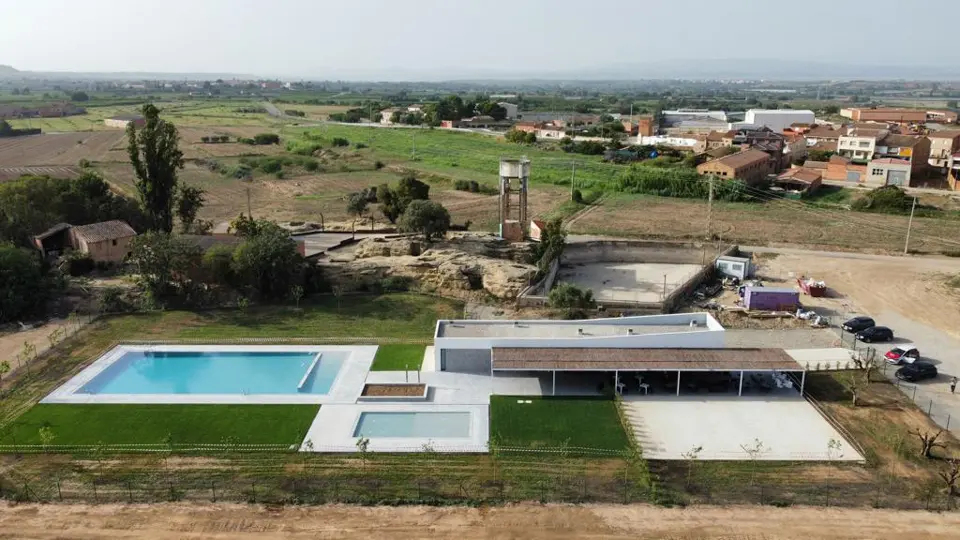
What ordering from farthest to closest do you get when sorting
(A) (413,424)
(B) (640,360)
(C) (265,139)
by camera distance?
(C) (265,139) < (B) (640,360) < (A) (413,424)

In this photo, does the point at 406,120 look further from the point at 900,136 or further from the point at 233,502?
the point at 233,502

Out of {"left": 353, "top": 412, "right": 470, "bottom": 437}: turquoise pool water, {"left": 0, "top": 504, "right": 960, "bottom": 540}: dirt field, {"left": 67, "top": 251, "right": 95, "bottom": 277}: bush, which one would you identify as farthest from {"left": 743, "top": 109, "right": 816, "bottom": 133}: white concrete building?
{"left": 0, "top": 504, "right": 960, "bottom": 540}: dirt field

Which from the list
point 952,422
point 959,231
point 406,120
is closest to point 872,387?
point 952,422

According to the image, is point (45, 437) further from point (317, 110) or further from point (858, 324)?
point (317, 110)

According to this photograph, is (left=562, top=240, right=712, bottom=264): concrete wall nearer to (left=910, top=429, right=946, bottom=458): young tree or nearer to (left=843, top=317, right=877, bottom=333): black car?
(left=843, top=317, right=877, bottom=333): black car

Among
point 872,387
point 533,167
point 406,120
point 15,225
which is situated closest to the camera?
point 872,387

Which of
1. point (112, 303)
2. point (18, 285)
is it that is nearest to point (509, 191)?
point (112, 303)

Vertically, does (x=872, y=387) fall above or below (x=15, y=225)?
below
